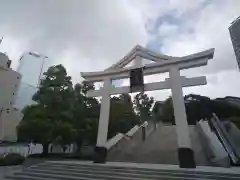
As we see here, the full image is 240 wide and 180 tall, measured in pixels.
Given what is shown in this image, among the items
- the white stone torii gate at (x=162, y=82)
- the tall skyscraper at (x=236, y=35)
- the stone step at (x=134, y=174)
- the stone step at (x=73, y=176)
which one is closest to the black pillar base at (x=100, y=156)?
the white stone torii gate at (x=162, y=82)

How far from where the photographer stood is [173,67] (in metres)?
9.12

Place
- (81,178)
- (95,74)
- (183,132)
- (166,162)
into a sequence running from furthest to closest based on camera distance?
1. (95,74)
2. (166,162)
3. (183,132)
4. (81,178)

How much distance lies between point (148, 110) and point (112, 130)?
46.6ft

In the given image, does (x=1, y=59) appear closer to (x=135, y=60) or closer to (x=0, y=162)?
(x=0, y=162)

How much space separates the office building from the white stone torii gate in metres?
13.6

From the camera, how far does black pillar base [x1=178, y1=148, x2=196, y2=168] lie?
24.4 ft

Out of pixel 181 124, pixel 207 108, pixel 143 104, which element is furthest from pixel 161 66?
pixel 143 104

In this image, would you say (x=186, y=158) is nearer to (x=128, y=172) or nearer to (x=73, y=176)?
(x=128, y=172)

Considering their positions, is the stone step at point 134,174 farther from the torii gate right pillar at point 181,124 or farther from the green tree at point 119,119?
the green tree at point 119,119

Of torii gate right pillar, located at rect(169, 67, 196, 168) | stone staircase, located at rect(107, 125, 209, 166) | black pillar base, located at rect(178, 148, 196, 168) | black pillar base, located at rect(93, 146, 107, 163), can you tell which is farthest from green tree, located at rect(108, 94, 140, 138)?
black pillar base, located at rect(178, 148, 196, 168)

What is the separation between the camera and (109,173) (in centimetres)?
718

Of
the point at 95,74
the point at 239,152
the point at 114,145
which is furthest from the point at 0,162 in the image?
the point at 239,152

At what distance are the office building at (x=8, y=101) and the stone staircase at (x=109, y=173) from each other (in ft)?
45.4

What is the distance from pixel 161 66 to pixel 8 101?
60.1ft
